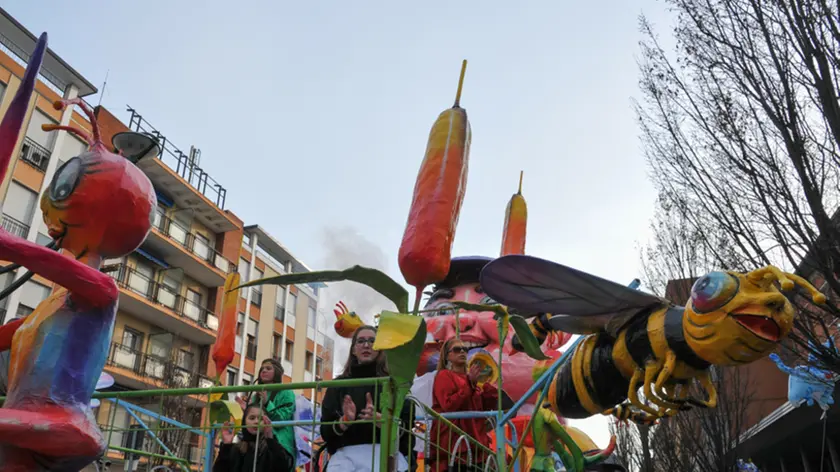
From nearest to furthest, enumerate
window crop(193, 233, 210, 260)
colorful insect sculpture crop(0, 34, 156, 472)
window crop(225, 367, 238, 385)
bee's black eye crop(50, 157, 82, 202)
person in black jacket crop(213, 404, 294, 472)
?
colorful insect sculpture crop(0, 34, 156, 472) → bee's black eye crop(50, 157, 82, 202) → person in black jacket crop(213, 404, 294, 472) → window crop(193, 233, 210, 260) → window crop(225, 367, 238, 385)

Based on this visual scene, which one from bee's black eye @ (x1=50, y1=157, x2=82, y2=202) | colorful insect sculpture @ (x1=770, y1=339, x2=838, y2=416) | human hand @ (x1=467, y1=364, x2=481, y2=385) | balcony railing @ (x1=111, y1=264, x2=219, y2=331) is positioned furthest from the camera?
balcony railing @ (x1=111, y1=264, x2=219, y2=331)

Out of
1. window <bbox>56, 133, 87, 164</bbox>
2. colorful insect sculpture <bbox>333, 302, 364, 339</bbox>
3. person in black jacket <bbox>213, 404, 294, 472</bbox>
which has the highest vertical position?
window <bbox>56, 133, 87, 164</bbox>

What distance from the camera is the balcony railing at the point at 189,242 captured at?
78.2 feet

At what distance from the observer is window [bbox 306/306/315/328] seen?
3559 centimetres

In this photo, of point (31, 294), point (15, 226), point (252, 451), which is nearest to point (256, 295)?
point (31, 294)

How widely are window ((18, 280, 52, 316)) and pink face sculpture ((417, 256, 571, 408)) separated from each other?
1374cm

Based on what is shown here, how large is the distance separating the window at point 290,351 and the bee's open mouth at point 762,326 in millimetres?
31560

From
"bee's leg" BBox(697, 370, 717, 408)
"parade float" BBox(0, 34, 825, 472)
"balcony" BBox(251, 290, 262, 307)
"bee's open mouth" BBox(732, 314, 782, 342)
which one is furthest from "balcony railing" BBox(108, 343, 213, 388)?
"bee's open mouth" BBox(732, 314, 782, 342)

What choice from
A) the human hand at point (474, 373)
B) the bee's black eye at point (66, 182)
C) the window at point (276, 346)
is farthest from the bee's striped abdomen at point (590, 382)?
the window at point (276, 346)

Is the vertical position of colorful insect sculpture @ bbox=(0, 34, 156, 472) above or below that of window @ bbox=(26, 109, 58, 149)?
below

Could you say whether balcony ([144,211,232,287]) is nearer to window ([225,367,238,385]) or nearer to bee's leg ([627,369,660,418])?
window ([225,367,238,385])

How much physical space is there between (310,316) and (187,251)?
41.5 ft

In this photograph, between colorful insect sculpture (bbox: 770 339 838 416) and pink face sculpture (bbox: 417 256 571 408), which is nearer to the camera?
colorful insect sculpture (bbox: 770 339 838 416)

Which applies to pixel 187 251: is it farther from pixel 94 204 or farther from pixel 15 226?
pixel 94 204
